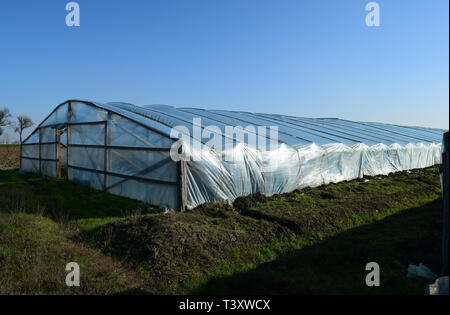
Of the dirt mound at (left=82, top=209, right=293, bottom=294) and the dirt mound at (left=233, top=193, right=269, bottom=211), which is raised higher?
the dirt mound at (left=233, top=193, right=269, bottom=211)

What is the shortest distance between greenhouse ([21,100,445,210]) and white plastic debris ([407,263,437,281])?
196 inches

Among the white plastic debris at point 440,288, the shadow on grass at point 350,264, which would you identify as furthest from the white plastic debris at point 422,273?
the white plastic debris at point 440,288

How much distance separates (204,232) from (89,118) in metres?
8.38

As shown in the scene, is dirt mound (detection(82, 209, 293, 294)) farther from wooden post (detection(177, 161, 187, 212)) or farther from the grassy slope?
wooden post (detection(177, 161, 187, 212))

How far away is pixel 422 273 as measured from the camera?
440 centimetres

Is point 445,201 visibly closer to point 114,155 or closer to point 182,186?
point 182,186

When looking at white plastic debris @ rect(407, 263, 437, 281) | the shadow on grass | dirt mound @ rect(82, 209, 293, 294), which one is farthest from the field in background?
white plastic debris @ rect(407, 263, 437, 281)

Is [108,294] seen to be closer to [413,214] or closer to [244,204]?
[244,204]

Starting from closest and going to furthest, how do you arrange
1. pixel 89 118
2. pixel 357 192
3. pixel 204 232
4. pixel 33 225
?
pixel 204 232, pixel 33 225, pixel 357 192, pixel 89 118

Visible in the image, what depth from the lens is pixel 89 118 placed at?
39.5ft

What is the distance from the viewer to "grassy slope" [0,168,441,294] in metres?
4.55

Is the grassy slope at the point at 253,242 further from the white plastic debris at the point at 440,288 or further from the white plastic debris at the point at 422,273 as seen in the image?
the white plastic debris at the point at 440,288

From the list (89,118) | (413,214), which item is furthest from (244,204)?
(89,118)

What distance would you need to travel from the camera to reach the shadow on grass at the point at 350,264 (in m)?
4.29
